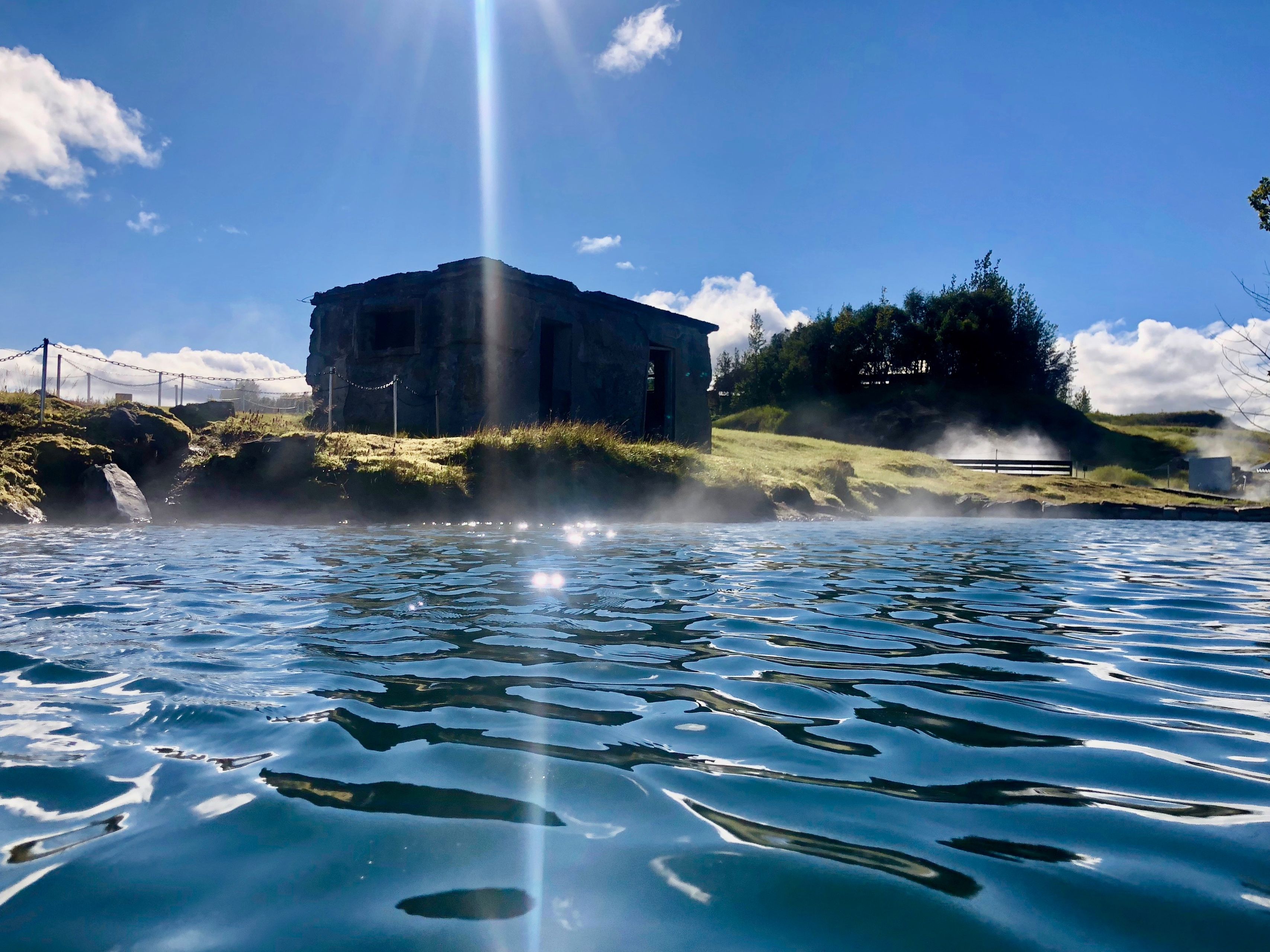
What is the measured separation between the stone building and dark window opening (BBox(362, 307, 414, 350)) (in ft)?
0.09

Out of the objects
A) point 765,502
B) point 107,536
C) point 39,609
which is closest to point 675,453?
point 765,502

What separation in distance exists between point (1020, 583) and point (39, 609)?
607cm

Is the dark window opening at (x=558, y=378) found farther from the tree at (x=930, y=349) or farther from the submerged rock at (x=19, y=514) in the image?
the tree at (x=930, y=349)

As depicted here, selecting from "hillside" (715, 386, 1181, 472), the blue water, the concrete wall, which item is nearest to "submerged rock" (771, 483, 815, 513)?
the blue water

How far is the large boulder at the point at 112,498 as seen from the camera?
34.7ft

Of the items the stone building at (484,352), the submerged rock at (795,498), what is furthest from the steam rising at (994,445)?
the submerged rock at (795,498)

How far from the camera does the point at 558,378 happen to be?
18.7 m

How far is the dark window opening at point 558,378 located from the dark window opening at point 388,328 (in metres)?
2.97

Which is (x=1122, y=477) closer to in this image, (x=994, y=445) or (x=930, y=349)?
(x=994, y=445)

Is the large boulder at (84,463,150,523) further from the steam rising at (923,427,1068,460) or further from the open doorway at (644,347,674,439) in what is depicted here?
the steam rising at (923,427,1068,460)

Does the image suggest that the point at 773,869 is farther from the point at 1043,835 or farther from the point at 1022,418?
the point at 1022,418

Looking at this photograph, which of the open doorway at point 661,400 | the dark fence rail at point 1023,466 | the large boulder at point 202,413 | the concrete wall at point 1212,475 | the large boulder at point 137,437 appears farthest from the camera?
the dark fence rail at point 1023,466

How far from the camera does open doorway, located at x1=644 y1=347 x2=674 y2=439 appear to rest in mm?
20688

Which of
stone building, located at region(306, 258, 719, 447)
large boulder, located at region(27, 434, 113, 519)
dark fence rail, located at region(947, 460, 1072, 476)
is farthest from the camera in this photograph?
dark fence rail, located at region(947, 460, 1072, 476)
